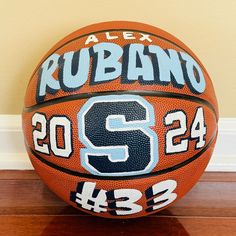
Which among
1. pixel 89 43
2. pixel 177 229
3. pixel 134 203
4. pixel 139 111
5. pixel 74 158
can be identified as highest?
pixel 89 43

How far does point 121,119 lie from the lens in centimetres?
85

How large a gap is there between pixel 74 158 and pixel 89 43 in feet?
0.91

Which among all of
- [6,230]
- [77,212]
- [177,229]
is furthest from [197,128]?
[6,230]

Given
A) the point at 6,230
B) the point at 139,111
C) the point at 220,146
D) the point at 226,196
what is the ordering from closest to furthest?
the point at 139,111, the point at 6,230, the point at 226,196, the point at 220,146

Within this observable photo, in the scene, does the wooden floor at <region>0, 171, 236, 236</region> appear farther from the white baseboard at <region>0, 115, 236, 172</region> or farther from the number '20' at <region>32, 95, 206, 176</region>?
the number '20' at <region>32, 95, 206, 176</region>

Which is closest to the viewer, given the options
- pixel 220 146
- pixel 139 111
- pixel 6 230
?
pixel 139 111

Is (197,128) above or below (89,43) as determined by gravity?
below

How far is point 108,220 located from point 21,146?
45 centimetres

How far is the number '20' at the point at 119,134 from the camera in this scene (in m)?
0.86

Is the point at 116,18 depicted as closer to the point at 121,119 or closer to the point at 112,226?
the point at 121,119

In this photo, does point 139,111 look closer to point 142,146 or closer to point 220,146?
point 142,146

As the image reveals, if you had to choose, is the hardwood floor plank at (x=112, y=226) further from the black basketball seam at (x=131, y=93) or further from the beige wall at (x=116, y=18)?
the beige wall at (x=116, y=18)

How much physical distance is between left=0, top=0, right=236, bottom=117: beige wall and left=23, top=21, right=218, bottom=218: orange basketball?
11.5 inches

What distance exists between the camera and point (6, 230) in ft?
3.55
